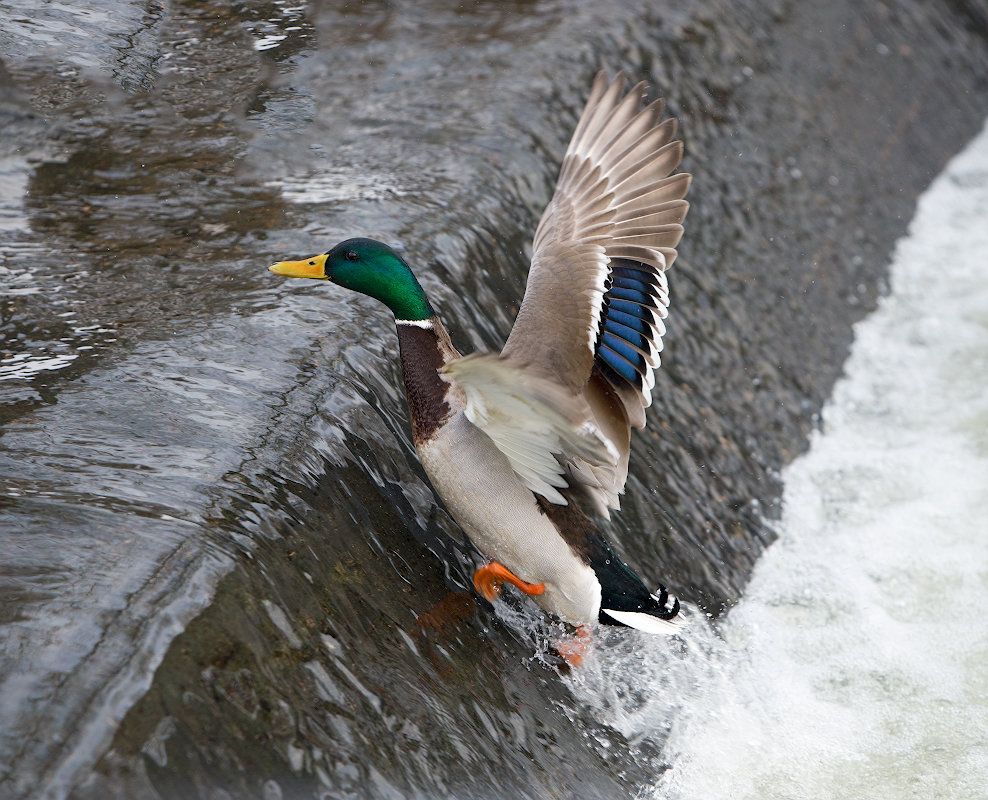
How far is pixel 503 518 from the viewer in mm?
3412

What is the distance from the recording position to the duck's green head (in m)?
3.57

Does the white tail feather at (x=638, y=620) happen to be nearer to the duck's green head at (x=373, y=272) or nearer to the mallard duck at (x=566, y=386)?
the mallard duck at (x=566, y=386)

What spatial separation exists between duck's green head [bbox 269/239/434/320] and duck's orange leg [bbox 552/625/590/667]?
4.11 feet

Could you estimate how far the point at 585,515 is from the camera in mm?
3762

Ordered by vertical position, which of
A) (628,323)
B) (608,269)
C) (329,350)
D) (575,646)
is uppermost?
(608,269)

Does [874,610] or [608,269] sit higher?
[608,269]

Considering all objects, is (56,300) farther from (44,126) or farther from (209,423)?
(44,126)

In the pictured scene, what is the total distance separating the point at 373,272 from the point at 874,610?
9.40ft

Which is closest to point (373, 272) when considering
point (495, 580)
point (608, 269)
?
point (608, 269)

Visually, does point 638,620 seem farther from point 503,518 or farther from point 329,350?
point 329,350

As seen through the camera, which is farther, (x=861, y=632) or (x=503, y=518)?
(x=861, y=632)

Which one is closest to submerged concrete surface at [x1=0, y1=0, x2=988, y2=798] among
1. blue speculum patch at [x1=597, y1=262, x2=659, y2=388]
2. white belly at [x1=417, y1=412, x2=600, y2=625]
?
white belly at [x1=417, y1=412, x2=600, y2=625]

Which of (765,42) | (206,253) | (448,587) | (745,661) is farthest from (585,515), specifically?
(765,42)

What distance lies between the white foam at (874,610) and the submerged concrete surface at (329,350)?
23cm
